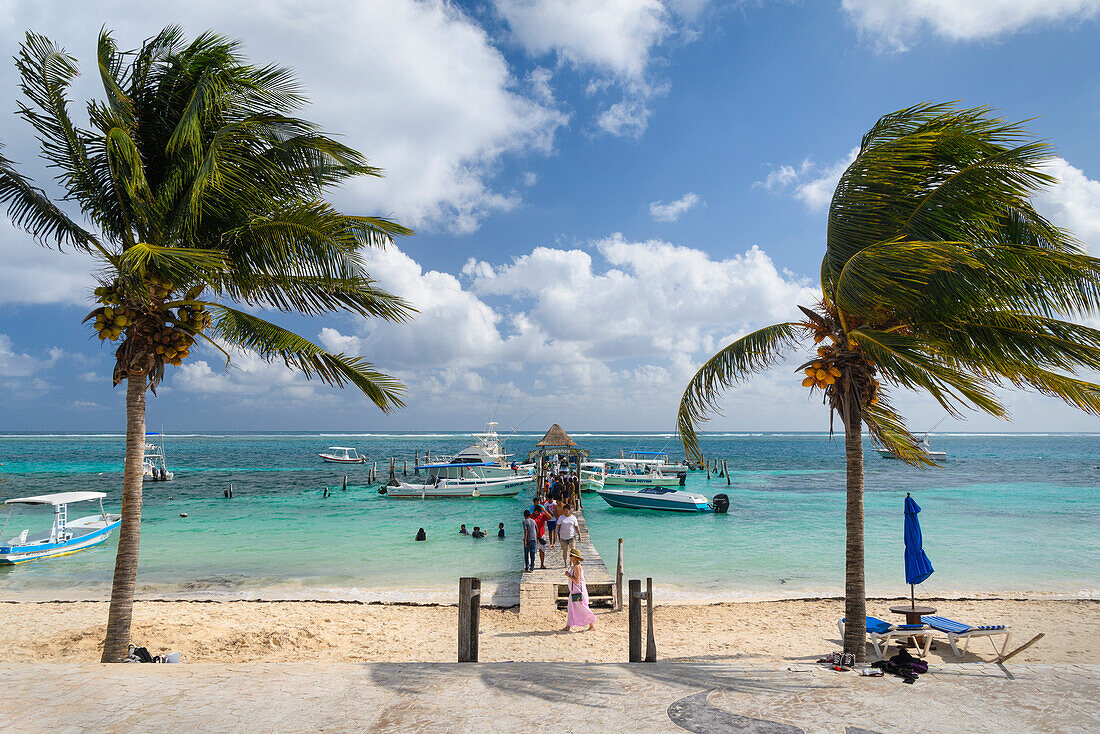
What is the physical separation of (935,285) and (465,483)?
3359 cm

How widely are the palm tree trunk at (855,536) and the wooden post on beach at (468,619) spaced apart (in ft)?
15.5

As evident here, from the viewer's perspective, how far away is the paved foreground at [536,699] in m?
4.79

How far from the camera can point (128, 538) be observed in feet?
22.4

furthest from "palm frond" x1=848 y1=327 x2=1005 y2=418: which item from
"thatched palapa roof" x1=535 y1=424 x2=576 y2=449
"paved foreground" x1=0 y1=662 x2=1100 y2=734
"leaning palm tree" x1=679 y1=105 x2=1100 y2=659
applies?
"thatched palapa roof" x1=535 y1=424 x2=576 y2=449

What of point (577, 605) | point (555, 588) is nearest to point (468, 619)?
point (577, 605)

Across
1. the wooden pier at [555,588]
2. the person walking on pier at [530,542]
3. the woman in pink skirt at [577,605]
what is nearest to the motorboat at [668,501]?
the wooden pier at [555,588]

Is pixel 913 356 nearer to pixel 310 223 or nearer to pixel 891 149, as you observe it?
pixel 891 149

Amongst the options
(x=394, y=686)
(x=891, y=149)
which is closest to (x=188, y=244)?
(x=394, y=686)

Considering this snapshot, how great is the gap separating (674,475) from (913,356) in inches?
1812

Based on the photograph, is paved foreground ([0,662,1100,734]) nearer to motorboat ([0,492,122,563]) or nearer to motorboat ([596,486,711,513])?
motorboat ([0,492,122,563])

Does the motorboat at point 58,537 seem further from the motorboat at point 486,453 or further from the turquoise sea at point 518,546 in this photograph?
the motorboat at point 486,453

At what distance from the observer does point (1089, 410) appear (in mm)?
5523

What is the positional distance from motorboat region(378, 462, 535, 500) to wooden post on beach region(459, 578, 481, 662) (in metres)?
29.5

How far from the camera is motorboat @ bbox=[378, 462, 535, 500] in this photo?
119 feet
